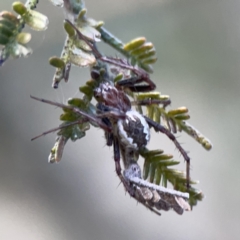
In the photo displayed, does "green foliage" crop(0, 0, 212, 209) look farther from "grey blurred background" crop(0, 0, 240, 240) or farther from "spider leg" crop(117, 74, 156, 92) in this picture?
"grey blurred background" crop(0, 0, 240, 240)

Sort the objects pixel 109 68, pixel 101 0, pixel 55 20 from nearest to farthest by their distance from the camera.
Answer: pixel 109 68 → pixel 55 20 → pixel 101 0

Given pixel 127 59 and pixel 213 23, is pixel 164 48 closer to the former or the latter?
pixel 213 23

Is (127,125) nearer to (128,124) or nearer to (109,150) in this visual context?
(128,124)

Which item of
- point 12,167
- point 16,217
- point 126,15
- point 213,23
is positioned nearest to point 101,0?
point 126,15

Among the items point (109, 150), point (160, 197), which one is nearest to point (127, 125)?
point (160, 197)

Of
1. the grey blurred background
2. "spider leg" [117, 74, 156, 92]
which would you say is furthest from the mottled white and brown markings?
the grey blurred background

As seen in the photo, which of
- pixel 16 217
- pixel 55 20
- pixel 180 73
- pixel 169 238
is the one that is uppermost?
pixel 180 73

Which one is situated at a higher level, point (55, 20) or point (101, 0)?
point (101, 0)
